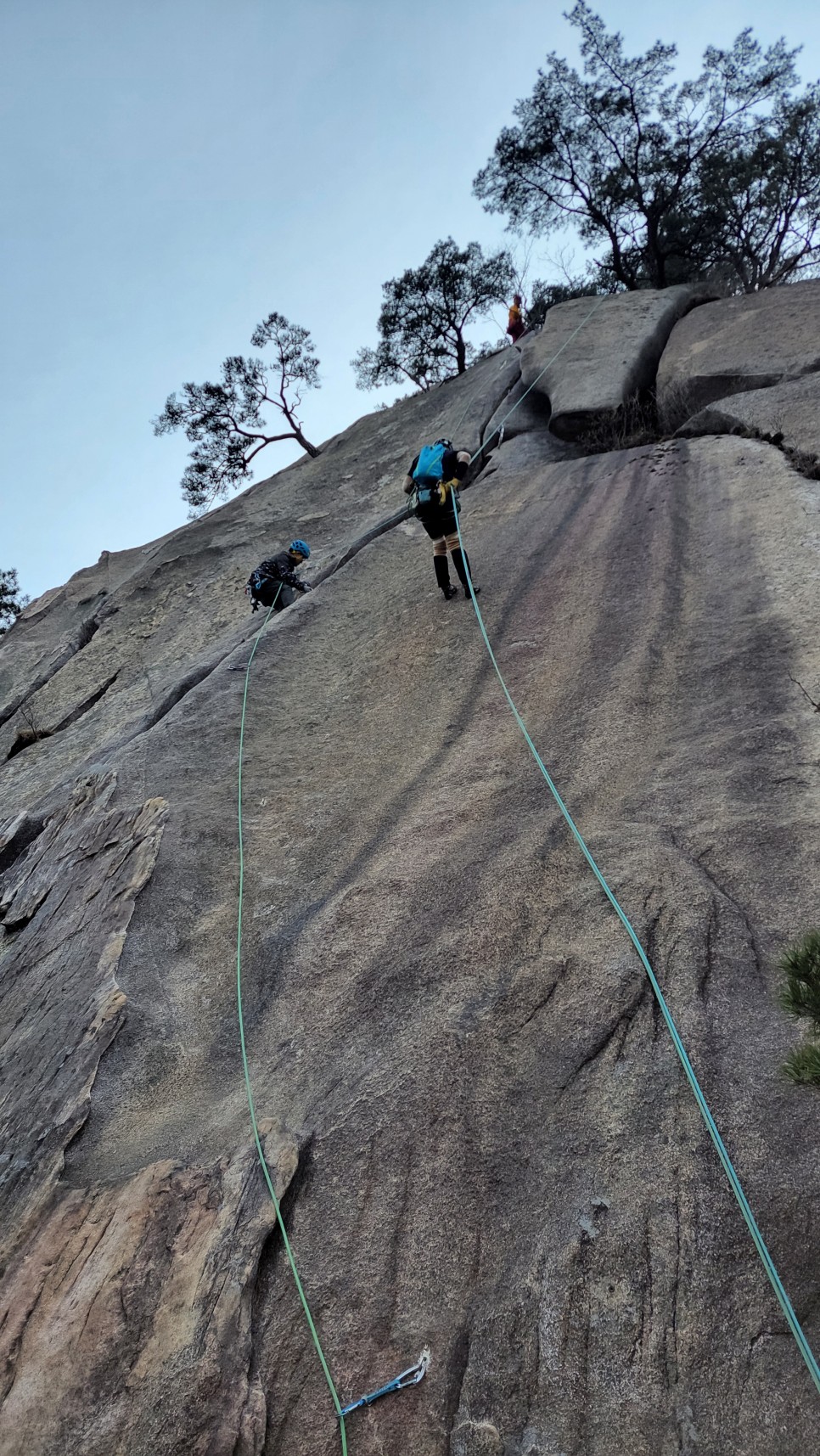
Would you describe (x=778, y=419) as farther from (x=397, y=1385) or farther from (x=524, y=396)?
(x=397, y=1385)

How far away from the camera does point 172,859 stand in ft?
20.7

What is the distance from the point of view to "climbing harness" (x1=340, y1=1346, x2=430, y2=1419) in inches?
126

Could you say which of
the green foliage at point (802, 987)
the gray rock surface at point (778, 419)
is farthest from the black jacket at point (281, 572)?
the green foliage at point (802, 987)

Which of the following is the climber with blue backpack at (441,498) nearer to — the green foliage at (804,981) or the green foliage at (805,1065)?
the green foliage at (804,981)

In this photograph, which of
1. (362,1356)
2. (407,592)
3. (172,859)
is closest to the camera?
(362,1356)

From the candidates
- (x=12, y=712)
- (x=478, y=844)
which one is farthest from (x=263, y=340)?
(x=478, y=844)

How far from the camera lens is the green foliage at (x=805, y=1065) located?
2508mm

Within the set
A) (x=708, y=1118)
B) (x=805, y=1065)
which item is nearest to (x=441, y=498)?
(x=708, y=1118)

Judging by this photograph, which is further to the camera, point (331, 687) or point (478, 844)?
point (331, 687)

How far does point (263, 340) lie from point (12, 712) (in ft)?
35.4

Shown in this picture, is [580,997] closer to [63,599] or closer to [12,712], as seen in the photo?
[12,712]

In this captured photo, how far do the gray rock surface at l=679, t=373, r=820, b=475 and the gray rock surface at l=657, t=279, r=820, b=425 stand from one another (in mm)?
558

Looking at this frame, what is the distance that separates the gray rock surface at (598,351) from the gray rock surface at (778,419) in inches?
82.9

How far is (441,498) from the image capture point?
28.7 ft
